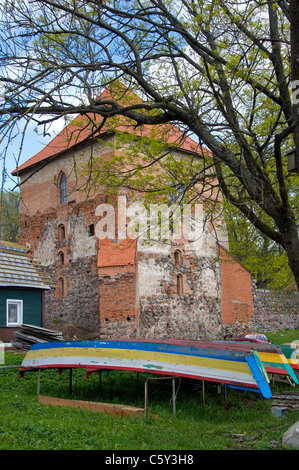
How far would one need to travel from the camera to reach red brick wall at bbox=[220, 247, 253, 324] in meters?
26.4

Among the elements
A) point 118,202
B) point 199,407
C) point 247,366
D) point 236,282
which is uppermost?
point 118,202

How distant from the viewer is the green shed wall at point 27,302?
16031mm

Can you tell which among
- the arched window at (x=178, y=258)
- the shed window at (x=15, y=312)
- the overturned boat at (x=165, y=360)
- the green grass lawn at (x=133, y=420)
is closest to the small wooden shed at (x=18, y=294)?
the shed window at (x=15, y=312)

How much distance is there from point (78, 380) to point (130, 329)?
9070mm

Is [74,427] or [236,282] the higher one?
[236,282]

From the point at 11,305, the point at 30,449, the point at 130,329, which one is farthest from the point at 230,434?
the point at 130,329

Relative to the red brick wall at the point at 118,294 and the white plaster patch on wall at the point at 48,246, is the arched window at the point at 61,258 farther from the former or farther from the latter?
the red brick wall at the point at 118,294

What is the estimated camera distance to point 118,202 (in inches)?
852

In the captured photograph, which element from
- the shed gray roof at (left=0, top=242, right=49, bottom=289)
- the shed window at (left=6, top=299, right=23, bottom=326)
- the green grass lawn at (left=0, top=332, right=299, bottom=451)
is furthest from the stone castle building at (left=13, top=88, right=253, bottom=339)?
the green grass lawn at (left=0, top=332, right=299, bottom=451)

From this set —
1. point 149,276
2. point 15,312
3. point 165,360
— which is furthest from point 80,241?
point 165,360

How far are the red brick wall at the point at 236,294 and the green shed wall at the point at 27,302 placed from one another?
1196 cm

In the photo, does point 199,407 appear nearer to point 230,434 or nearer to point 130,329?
point 230,434

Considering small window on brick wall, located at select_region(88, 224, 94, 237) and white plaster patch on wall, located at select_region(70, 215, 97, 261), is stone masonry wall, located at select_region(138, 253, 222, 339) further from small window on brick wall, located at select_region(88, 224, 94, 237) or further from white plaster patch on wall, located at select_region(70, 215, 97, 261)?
small window on brick wall, located at select_region(88, 224, 94, 237)

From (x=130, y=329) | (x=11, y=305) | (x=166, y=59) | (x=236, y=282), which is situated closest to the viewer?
(x=166, y=59)
